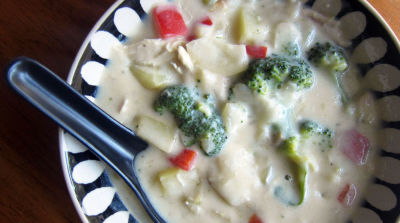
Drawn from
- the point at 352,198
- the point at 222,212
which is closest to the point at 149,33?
the point at 222,212

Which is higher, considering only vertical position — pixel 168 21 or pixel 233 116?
pixel 168 21

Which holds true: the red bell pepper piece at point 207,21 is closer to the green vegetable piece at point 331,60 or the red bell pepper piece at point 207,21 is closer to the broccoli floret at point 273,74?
the broccoli floret at point 273,74

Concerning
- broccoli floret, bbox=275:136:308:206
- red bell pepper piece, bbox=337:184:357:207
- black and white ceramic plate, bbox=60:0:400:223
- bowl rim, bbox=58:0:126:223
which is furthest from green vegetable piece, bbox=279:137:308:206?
bowl rim, bbox=58:0:126:223

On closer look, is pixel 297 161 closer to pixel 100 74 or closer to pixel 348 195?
pixel 348 195

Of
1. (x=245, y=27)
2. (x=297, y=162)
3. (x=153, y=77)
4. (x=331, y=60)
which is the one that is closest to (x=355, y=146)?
(x=297, y=162)

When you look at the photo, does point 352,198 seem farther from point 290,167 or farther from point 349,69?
point 349,69
